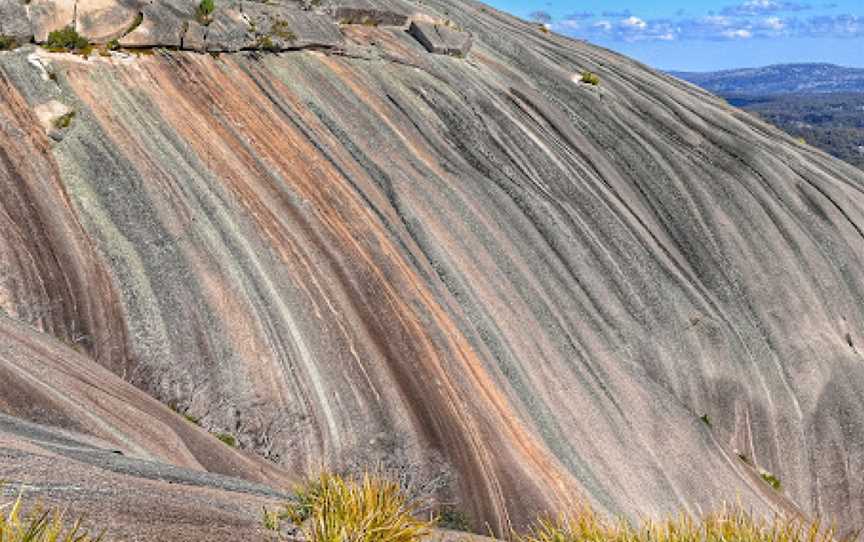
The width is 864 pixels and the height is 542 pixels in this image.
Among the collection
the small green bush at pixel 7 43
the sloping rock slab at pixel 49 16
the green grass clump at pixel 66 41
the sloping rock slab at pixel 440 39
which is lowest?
the small green bush at pixel 7 43

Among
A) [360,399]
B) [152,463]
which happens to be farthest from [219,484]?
[360,399]

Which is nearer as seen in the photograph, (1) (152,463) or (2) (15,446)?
(2) (15,446)

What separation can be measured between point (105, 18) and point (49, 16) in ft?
5.45

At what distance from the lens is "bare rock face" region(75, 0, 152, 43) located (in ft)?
75.0

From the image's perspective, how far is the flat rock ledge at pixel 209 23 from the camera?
2211cm

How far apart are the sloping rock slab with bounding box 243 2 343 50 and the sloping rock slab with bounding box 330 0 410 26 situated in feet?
6.04

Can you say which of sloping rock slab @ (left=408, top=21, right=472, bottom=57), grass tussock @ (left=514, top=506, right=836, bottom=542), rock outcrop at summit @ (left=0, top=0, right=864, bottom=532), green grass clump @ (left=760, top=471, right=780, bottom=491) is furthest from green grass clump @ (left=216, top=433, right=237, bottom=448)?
sloping rock slab @ (left=408, top=21, right=472, bottom=57)

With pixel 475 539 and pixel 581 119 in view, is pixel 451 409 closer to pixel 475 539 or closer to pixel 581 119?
pixel 475 539

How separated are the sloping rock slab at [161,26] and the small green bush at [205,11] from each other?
0.30 metres

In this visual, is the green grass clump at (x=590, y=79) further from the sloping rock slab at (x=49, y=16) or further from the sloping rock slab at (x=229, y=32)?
the sloping rock slab at (x=49, y=16)

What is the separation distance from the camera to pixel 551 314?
2384 centimetres

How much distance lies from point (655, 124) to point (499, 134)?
31.6 feet

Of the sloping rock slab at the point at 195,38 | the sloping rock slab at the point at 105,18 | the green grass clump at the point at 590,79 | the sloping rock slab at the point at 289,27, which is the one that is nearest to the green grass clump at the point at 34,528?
the sloping rock slab at the point at 105,18

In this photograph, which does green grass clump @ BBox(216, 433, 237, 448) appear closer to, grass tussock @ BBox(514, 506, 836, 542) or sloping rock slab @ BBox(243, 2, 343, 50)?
grass tussock @ BBox(514, 506, 836, 542)
